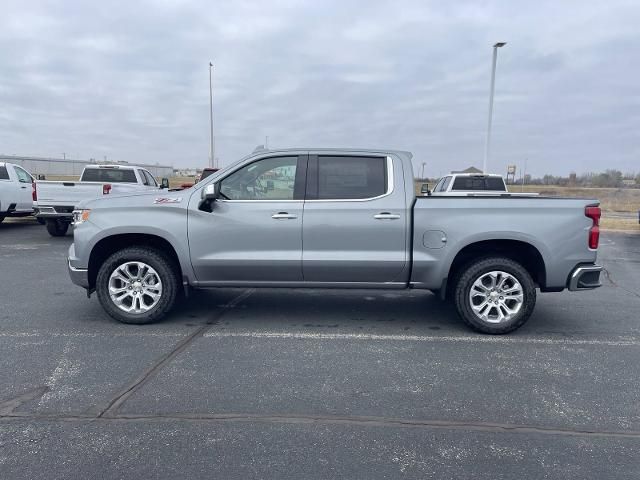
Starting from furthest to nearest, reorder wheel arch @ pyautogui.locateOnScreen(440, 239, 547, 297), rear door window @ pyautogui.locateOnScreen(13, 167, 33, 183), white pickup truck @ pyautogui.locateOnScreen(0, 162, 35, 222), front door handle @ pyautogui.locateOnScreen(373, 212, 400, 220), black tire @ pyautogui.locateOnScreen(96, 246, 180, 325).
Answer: rear door window @ pyautogui.locateOnScreen(13, 167, 33, 183) < white pickup truck @ pyautogui.locateOnScreen(0, 162, 35, 222) < black tire @ pyautogui.locateOnScreen(96, 246, 180, 325) < wheel arch @ pyautogui.locateOnScreen(440, 239, 547, 297) < front door handle @ pyautogui.locateOnScreen(373, 212, 400, 220)

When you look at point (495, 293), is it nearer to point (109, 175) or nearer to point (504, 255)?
point (504, 255)

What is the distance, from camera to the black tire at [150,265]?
18.0 feet

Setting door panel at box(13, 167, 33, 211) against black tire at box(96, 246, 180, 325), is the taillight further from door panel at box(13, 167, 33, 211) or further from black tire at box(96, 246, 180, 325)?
door panel at box(13, 167, 33, 211)

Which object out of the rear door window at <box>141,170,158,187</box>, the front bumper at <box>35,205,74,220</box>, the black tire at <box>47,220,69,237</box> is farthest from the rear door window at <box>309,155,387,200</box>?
the black tire at <box>47,220,69,237</box>

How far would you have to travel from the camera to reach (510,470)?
289 centimetres

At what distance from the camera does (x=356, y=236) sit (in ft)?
17.5

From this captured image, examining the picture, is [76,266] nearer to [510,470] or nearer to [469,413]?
[469,413]

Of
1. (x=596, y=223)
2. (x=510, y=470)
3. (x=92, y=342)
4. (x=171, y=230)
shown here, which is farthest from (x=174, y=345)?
(x=596, y=223)

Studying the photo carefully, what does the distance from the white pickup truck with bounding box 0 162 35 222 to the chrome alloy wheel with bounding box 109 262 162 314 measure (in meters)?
9.98

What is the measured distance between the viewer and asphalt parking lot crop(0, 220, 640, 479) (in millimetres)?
2967

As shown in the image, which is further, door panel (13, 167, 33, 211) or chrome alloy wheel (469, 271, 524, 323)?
door panel (13, 167, 33, 211)

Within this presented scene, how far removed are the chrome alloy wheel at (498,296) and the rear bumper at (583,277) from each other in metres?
0.54

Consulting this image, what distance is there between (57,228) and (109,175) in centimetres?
195

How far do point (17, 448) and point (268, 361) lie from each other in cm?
A: 202
